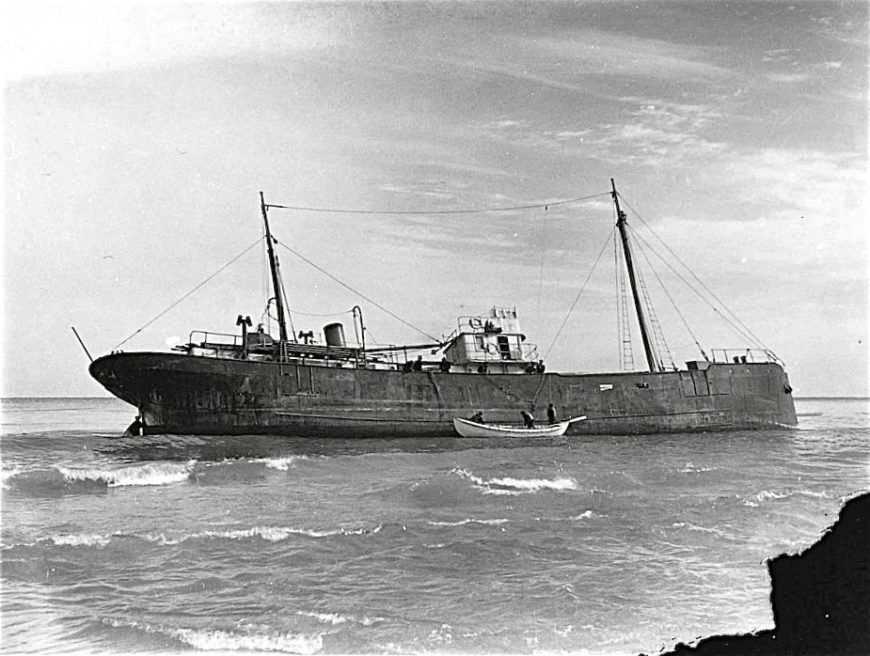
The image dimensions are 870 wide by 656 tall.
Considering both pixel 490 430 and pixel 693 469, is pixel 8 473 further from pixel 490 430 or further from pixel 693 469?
pixel 693 469

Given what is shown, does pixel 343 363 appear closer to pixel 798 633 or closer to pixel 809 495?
pixel 809 495

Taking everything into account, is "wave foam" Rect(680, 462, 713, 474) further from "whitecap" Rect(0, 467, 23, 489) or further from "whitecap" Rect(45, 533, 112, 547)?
"whitecap" Rect(0, 467, 23, 489)

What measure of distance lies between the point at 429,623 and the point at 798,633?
4.60 metres

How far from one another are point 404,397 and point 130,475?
12.5m

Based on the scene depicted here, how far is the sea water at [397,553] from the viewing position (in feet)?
23.0

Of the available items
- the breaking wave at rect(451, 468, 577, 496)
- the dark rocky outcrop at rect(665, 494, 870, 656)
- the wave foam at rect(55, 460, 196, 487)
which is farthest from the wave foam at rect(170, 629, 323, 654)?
the wave foam at rect(55, 460, 196, 487)

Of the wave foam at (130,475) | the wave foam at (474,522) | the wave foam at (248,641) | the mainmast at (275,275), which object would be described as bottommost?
the wave foam at (474,522)

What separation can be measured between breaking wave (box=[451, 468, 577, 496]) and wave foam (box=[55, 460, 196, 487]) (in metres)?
8.10

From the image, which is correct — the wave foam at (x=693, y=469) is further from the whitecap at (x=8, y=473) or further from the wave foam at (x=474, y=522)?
the whitecap at (x=8, y=473)

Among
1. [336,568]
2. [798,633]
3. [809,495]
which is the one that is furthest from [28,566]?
[809,495]

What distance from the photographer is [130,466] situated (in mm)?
19516

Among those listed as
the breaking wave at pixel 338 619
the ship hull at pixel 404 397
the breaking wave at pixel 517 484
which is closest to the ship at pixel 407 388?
the ship hull at pixel 404 397

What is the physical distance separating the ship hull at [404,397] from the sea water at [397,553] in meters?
5.55

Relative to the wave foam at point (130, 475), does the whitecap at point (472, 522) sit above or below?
below
